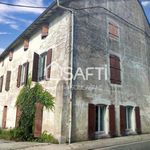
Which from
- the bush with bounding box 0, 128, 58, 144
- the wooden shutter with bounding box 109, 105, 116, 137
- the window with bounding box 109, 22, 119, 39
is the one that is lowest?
the bush with bounding box 0, 128, 58, 144

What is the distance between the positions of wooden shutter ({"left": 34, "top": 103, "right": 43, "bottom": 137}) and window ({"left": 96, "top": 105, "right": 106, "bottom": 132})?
3013 millimetres

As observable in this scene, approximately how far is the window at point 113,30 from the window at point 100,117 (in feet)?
15.5

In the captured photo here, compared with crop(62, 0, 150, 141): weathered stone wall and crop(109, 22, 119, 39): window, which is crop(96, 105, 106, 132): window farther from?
crop(109, 22, 119, 39): window

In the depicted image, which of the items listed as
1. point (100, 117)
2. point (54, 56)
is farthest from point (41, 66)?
point (100, 117)

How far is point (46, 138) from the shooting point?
973cm

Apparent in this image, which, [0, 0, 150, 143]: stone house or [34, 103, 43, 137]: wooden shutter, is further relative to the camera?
[34, 103, 43, 137]: wooden shutter

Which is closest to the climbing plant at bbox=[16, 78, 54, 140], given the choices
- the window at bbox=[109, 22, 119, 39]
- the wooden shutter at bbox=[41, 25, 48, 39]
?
the wooden shutter at bbox=[41, 25, 48, 39]

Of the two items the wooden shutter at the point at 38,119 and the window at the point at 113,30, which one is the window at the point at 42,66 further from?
the window at the point at 113,30

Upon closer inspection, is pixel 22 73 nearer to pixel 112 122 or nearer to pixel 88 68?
pixel 88 68

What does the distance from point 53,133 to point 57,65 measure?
135 inches

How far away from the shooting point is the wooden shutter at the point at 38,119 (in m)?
10.1

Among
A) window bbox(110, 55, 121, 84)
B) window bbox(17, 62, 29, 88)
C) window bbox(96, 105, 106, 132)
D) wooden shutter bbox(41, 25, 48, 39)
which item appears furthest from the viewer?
window bbox(17, 62, 29, 88)

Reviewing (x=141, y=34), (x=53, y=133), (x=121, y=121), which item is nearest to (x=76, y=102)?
(x=53, y=133)

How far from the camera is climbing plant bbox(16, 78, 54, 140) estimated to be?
34.1 feet
